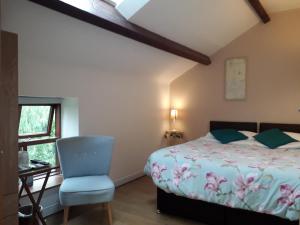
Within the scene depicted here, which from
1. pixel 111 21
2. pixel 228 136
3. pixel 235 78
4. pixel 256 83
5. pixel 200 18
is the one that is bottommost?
pixel 228 136

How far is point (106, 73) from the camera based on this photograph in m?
3.69

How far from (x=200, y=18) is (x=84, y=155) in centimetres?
232

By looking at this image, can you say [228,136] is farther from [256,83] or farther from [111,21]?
[111,21]

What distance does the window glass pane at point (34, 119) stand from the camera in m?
3.11

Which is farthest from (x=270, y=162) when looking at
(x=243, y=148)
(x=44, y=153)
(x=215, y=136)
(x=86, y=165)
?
(x=44, y=153)

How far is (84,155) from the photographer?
3051 mm

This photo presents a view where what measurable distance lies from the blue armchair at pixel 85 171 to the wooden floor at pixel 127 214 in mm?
193

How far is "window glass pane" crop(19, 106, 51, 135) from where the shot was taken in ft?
10.2

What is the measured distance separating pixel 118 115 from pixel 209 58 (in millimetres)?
2118

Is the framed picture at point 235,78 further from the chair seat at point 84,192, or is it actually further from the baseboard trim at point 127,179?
the chair seat at point 84,192

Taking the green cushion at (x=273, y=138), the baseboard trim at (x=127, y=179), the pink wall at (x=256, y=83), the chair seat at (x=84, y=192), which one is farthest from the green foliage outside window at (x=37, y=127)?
the green cushion at (x=273, y=138)

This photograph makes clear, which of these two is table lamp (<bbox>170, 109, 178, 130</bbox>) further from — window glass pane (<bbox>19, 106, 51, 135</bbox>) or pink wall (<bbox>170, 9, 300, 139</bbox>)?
window glass pane (<bbox>19, 106, 51, 135</bbox>)

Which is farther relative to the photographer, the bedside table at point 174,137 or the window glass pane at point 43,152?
the bedside table at point 174,137

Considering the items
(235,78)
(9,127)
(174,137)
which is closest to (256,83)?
(235,78)
